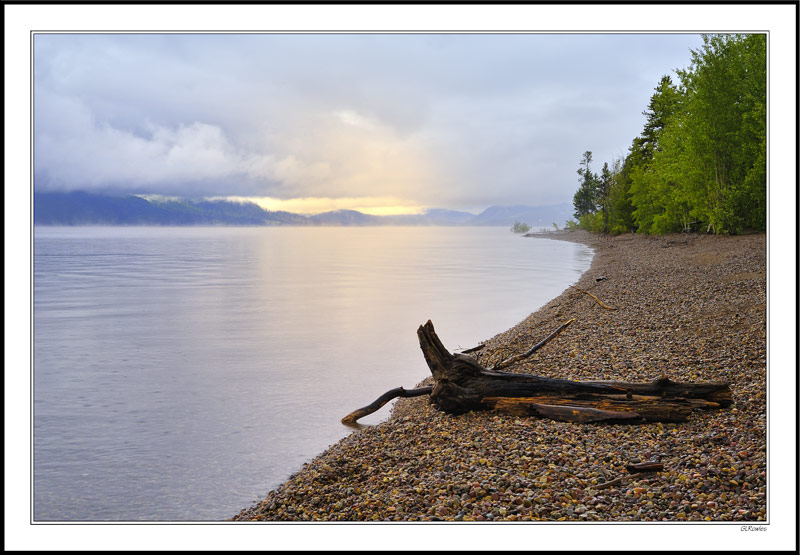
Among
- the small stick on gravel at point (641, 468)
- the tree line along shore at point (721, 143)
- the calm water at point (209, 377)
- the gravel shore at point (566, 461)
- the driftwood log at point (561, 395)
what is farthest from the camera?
the tree line along shore at point (721, 143)

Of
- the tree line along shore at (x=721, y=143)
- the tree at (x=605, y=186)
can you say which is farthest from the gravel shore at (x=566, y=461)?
the tree at (x=605, y=186)

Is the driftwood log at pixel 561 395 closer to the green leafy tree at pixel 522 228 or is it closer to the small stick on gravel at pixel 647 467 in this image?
the small stick on gravel at pixel 647 467

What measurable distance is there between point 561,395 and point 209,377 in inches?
357

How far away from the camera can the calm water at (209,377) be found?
7.93m

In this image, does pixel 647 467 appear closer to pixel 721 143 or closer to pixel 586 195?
pixel 721 143

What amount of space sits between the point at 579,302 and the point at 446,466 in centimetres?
1460

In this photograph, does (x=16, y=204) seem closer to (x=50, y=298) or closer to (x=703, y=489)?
(x=703, y=489)

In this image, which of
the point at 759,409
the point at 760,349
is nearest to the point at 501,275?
the point at 760,349

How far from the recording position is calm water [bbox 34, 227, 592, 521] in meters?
7.93

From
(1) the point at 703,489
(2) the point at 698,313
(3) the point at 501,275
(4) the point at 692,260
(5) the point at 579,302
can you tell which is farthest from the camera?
(3) the point at 501,275

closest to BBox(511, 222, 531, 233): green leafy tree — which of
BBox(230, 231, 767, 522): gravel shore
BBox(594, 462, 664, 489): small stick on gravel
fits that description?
BBox(230, 231, 767, 522): gravel shore

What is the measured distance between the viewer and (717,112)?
3784 centimetres

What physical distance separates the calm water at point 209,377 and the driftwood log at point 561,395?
233cm

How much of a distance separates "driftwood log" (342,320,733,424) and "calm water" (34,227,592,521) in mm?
2325
